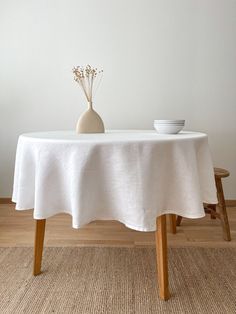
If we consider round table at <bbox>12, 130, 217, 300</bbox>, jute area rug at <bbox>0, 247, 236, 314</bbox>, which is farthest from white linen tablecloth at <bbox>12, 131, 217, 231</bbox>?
jute area rug at <bbox>0, 247, 236, 314</bbox>

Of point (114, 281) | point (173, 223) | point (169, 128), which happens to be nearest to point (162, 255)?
point (114, 281)

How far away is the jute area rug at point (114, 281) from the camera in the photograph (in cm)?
124

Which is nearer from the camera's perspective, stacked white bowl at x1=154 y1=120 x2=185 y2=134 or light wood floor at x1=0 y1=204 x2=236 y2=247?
stacked white bowl at x1=154 y1=120 x2=185 y2=134

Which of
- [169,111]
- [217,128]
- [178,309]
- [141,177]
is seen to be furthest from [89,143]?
[217,128]

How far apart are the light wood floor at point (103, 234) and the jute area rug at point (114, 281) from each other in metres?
0.11

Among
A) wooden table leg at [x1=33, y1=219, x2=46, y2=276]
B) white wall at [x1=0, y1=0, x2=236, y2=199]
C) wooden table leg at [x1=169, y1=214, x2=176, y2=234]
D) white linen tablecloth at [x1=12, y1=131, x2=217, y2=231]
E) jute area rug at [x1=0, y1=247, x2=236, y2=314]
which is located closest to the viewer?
white linen tablecloth at [x1=12, y1=131, x2=217, y2=231]

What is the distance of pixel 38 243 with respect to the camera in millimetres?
1460

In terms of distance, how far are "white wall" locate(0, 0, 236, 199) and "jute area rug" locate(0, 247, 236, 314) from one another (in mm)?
1209

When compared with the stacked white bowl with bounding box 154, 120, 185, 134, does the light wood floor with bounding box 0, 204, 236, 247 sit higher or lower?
lower

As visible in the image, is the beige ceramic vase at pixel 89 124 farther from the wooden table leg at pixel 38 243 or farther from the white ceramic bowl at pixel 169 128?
the wooden table leg at pixel 38 243

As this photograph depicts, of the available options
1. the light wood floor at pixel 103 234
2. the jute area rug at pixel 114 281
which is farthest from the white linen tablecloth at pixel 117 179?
the light wood floor at pixel 103 234

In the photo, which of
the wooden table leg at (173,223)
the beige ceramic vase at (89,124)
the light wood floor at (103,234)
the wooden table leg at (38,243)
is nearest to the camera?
the wooden table leg at (38,243)

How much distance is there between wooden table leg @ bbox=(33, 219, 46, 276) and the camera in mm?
1433

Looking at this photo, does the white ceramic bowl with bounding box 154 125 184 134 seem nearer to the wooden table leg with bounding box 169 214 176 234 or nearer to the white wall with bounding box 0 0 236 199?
the wooden table leg with bounding box 169 214 176 234
